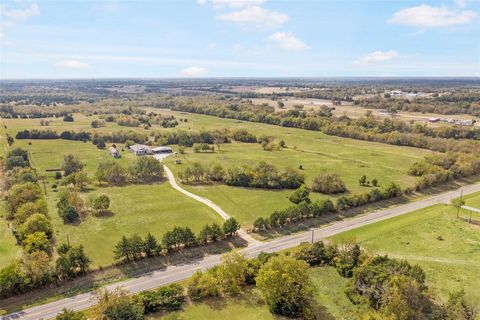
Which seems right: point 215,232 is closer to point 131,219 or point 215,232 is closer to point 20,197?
point 131,219

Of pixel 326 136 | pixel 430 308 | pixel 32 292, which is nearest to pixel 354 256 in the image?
pixel 430 308

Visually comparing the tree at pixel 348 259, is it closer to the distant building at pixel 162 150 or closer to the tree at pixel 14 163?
the distant building at pixel 162 150

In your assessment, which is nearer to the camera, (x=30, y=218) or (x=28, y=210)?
(x=30, y=218)

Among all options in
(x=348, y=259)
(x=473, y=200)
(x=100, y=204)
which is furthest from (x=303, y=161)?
(x=100, y=204)

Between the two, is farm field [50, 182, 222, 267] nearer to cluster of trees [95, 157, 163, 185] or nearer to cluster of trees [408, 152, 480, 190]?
cluster of trees [95, 157, 163, 185]

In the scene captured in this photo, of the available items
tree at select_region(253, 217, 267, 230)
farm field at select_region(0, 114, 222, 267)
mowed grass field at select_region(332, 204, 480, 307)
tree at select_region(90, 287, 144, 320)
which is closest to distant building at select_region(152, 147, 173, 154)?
farm field at select_region(0, 114, 222, 267)
